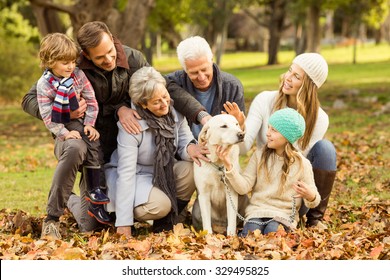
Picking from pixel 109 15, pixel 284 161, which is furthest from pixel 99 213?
pixel 109 15

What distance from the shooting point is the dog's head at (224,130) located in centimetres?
593

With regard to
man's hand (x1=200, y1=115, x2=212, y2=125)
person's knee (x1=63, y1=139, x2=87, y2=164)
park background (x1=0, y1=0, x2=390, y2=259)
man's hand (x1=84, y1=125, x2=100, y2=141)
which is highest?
man's hand (x1=200, y1=115, x2=212, y2=125)

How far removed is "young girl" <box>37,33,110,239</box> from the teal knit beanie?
1566mm

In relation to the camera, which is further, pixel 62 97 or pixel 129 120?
pixel 129 120

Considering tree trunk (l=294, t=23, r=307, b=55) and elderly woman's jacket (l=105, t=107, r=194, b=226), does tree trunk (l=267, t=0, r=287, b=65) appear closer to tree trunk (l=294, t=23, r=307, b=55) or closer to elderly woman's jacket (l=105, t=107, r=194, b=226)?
tree trunk (l=294, t=23, r=307, b=55)

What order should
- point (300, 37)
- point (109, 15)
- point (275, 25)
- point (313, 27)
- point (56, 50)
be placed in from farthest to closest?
point (300, 37), point (275, 25), point (313, 27), point (109, 15), point (56, 50)

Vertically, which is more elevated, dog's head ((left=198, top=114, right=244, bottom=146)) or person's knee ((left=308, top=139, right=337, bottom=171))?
dog's head ((left=198, top=114, right=244, bottom=146))

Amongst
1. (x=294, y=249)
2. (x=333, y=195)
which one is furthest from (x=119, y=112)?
(x=333, y=195)

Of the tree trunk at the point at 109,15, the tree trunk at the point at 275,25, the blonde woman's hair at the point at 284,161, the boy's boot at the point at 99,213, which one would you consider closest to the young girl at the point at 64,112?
the boy's boot at the point at 99,213

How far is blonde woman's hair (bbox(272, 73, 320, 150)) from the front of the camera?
6.44 metres

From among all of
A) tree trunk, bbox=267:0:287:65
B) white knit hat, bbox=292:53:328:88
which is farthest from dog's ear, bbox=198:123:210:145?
tree trunk, bbox=267:0:287:65

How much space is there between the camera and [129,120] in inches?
252

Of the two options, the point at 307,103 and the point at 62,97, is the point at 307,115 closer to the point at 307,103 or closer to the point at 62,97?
the point at 307,103

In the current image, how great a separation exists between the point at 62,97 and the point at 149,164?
1068 mm
